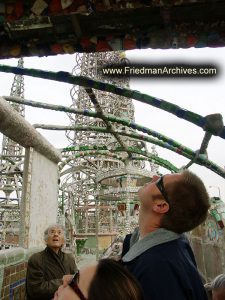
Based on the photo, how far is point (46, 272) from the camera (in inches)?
136

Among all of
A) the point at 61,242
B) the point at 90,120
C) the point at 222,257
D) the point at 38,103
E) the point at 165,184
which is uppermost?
the point at 90,120

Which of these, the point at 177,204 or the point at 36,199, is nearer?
the point at 177,204

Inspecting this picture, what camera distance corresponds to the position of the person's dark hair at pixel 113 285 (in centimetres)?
98

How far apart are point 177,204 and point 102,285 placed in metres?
0.77

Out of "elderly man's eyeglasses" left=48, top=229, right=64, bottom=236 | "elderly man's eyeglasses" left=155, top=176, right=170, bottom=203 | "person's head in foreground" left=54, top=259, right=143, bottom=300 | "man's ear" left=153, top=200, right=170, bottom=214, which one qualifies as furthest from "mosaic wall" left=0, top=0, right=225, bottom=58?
"elderly man's eyeglasses" left=48, top=229, right=64, bottom=236

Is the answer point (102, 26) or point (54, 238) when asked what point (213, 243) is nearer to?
point (54, 238)

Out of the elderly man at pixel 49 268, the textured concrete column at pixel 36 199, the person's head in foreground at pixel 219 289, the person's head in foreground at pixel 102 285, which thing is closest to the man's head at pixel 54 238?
the elderly man at pixel 49 268

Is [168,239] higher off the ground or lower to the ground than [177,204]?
lower

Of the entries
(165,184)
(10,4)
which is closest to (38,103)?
(10,4)

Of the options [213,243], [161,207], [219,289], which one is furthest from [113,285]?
[213,243]

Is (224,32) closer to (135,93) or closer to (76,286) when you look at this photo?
(135,93)

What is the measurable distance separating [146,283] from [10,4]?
5.17ft

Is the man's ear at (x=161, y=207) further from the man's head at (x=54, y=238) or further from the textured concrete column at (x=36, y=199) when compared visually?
the textured concrete column at (x=36, y=199)

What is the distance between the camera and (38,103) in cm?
441
